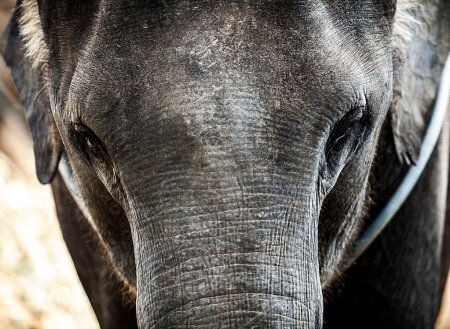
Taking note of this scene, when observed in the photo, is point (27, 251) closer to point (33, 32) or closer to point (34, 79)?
point (34, 79)

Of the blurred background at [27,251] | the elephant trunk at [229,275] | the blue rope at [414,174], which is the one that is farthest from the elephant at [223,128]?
the blurred background at [27,251]

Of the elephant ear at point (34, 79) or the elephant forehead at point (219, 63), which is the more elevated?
the elephant forehead at point (219, 63)

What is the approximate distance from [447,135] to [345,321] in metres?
0.73

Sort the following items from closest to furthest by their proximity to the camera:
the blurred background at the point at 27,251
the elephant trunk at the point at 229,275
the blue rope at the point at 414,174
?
the elephant trunk at the point at 229,275 < the blue rope at the point at 414,174 < the blurred background at the point at 27,251

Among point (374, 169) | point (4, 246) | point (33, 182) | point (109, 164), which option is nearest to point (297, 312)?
point (109, 164)

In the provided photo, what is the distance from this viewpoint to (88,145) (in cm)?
274

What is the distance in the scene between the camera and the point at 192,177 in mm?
2334

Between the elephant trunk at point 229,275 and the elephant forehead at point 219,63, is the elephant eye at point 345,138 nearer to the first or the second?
the elephant forehead at point 219,63

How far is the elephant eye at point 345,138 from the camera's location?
2617mm

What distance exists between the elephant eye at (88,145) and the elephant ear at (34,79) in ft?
1.09

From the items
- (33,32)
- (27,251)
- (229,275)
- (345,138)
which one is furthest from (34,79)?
(27,251)

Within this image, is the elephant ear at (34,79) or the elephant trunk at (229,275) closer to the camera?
the elephant trunk at (229,275)

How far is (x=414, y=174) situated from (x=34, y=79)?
123 cm

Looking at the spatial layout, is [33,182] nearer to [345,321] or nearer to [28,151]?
[28,151]
